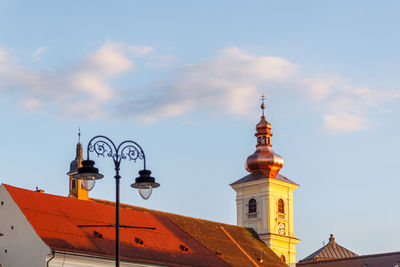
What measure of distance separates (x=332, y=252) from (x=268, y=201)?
33032 millimetres

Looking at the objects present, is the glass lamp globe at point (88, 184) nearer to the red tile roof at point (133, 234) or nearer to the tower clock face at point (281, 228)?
the red tile roof at point (133, 234)

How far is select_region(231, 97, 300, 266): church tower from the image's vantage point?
7444cm

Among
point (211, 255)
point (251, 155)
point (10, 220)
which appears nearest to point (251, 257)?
point (211, 255)

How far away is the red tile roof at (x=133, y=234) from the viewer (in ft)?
156

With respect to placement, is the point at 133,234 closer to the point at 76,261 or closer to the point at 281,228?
the point at 76,261

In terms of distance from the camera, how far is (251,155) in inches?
3061

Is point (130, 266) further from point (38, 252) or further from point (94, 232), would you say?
point (38, 252)

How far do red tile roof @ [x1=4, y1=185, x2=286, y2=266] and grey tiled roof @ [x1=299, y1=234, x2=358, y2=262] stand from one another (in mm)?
35281

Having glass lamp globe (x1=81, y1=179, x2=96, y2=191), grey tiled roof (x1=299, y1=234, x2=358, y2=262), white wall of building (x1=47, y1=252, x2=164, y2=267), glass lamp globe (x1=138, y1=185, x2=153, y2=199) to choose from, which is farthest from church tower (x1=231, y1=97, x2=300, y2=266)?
glass lamp globe (x1=81, y1=179, x2=96, y2=191)

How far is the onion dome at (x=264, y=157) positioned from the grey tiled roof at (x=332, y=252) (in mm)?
28853

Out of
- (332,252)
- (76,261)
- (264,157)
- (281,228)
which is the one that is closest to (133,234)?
(76,261)

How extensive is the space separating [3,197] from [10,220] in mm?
1542

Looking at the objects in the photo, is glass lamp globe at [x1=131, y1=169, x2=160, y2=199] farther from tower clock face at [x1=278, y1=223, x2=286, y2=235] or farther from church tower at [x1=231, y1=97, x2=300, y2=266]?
tower clock face at [x1=278, y1=223, x2=286, y2=235]

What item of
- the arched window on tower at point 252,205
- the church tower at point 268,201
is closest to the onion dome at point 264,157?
the church tower at point 268,201
